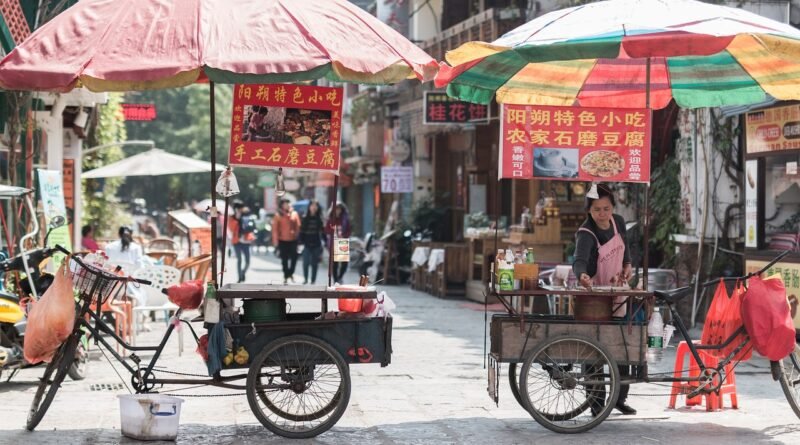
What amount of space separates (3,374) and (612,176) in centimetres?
622

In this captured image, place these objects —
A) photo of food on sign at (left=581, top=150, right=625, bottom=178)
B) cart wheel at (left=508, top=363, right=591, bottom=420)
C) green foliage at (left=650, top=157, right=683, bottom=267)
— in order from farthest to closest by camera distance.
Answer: green foliage at (left=650, top=157, right=683, bottom=267) → photo of food on sign at (left=581, top=150, right=625, bottom=178) → cart wheel at (left=508, top=363, right=591, bottom=420)

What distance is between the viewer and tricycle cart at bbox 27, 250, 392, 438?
8.09 meters

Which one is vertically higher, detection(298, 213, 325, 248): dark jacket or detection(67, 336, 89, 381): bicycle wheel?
detection(298, 213, 325, 248): dark jacket

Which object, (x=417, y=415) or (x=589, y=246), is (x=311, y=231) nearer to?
(x=417, y=415)

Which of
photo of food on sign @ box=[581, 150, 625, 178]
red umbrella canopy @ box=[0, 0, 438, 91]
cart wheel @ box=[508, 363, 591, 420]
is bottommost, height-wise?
cart wheel @ box=[508, 363, 591, 420]

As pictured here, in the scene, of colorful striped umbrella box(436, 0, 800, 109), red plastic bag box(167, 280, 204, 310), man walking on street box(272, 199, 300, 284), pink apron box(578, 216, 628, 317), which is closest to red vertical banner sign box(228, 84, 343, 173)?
red plastic bag box(167, 280, 204, 310)

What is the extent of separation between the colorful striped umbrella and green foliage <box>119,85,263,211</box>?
53.5 metres

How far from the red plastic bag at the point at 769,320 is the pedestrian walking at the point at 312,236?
15841 mm

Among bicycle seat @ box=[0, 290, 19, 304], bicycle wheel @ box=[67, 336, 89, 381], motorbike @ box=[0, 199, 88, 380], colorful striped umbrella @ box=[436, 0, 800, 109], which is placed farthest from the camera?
bicycle wheel @ box=[67, 336, 89, 381]

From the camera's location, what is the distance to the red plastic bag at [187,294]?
324 inches

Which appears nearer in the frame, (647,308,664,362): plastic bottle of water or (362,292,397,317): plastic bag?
(362,292,397,317): plastic bag

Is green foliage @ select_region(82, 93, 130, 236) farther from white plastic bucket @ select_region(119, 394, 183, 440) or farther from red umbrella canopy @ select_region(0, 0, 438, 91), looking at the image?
white plastic bucket @ select_region(119, 394, 183, 440)

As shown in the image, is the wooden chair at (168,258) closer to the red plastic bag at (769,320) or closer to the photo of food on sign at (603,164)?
the photo of food on sign at (603,164)

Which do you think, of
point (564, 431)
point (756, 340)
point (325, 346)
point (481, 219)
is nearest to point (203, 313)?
point (325, 346)
